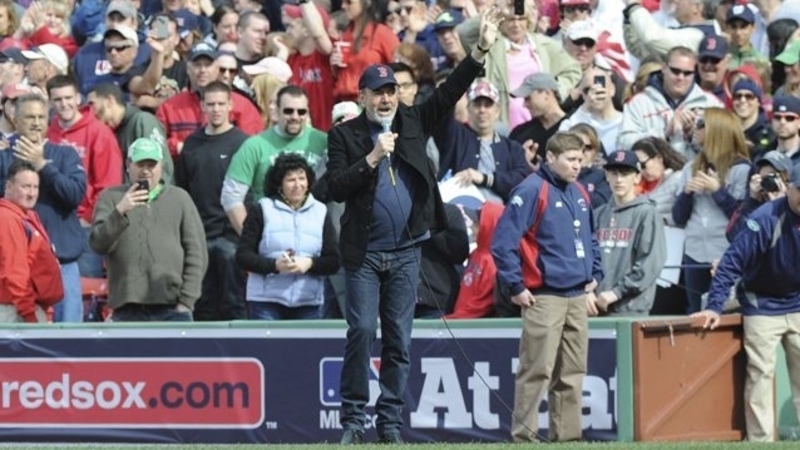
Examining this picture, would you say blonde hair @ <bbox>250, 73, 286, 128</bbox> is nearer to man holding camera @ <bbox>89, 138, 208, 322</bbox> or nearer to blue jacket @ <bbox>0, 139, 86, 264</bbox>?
blue jacket @ <bbox>0, 139, 86, 264</bbox>

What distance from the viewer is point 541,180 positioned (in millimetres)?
12781

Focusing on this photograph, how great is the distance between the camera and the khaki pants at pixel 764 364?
43.2ft

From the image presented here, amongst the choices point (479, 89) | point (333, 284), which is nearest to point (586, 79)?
point (479, 89)

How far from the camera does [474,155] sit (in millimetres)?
15852

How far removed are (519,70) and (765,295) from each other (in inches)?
184

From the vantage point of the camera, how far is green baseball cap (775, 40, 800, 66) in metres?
16.3

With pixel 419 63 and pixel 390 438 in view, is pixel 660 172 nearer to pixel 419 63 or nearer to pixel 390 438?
pixel 419 63

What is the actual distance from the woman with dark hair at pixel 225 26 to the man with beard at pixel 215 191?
322 cm

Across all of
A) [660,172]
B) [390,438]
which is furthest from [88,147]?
[390,438]

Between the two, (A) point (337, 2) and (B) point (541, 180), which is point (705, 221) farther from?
(A) point (337, 2)

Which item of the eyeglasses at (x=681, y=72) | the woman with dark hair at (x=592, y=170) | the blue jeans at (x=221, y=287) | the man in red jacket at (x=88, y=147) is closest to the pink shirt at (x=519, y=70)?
the eyeglasses at (x=681, y=72)

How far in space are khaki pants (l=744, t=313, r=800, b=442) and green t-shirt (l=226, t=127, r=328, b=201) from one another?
4.08m

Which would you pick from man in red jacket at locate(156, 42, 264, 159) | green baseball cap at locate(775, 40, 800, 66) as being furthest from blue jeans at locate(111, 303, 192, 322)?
green baseball cap at locate(775, 40, 800, 66)

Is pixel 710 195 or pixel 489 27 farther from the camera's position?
pixel 710 195
